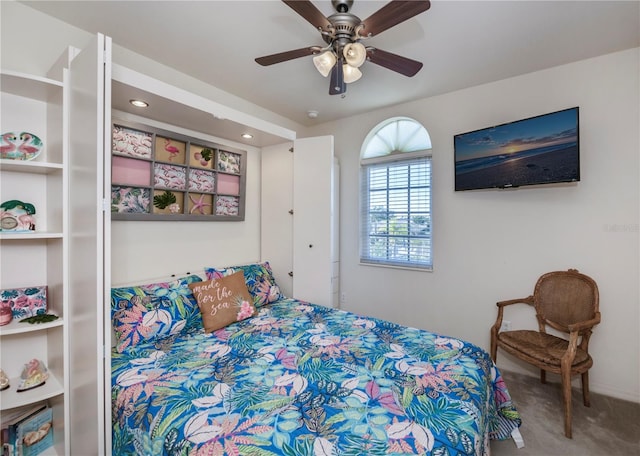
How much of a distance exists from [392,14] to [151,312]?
2.12m

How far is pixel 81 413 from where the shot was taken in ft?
4.65

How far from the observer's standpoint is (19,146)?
1.51m

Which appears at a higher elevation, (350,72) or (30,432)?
(350,72)

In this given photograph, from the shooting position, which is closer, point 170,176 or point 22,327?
point 22,327

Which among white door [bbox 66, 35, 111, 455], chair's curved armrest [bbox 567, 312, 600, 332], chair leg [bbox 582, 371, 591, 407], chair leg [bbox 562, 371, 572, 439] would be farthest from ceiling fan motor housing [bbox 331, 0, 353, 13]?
chair leg [bbox 582, 371, 591, 407]

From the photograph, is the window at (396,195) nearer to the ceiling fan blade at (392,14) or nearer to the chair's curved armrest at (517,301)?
the chair's curved armrest at (517,301)

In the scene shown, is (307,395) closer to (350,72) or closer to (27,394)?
(27,394)

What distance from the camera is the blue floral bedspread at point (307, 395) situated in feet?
A: 3.34

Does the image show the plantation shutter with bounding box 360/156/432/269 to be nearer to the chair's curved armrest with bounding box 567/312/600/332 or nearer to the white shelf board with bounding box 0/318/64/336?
the chair's curved armrest with bounding box 567/312/600/332

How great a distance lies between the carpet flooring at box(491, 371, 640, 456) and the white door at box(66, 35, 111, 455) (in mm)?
2170

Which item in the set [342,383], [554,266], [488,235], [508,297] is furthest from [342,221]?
[342,383]

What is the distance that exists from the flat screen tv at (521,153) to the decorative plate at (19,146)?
121 inches

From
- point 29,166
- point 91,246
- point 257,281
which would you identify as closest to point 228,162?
point 257,281

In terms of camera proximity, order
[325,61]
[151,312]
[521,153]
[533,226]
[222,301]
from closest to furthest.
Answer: [325,61] → [151,312] → [222,301] → [521,153] → [533,226]
